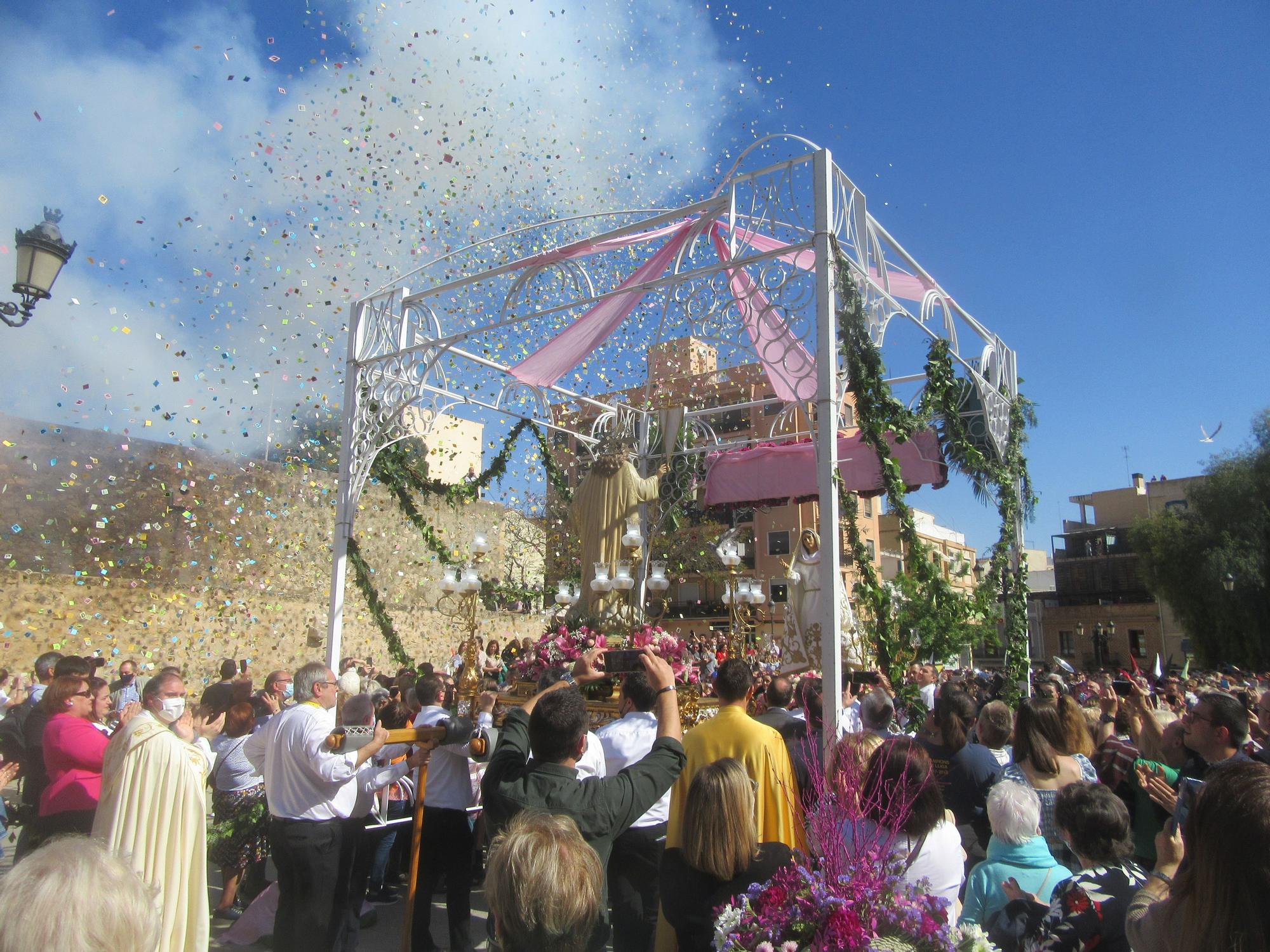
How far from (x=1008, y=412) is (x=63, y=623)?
1446 cm

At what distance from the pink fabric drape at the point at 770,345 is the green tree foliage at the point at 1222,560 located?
26286mm

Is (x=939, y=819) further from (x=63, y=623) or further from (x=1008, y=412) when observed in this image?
(x=63, y=623)

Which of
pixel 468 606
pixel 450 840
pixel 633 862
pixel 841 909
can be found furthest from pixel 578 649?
pixel 841 909

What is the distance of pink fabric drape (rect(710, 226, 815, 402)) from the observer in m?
8.26

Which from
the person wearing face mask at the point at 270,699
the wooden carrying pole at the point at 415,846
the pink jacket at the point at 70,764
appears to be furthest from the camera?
the person wearing face mask at the point at 270,699

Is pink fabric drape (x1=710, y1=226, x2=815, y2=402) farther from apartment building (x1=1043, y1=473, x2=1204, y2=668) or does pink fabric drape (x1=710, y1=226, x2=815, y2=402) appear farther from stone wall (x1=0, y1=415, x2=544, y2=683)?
apartment building (x1=1043, y1=473, x2=1204, y2=668)

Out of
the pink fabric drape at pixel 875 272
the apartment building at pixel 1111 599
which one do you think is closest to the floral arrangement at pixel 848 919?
the pink fabric drape at pixel 875 272

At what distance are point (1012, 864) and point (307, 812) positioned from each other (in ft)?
10.7

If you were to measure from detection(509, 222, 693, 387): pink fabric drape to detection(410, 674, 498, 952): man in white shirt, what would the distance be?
5.87 meters

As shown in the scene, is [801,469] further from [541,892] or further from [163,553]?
[163,553]

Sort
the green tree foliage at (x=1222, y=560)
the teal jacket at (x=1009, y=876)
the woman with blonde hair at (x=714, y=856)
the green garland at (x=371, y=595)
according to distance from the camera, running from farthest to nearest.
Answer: the green tree foliage at (x=1222, y=560)
the green garland at (x=371, y=595)
the teal jacket at (x=1009, y=876)
the woman with blonde hair at (x=714, y=856)

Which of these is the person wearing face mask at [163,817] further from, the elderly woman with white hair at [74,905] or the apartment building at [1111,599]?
the apartment building at [1111,599]

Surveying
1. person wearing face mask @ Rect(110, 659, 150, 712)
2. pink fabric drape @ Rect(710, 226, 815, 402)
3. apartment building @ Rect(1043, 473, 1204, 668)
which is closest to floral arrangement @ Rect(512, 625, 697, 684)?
pink fabric drape @ Rect(710, 226, 815, 402)

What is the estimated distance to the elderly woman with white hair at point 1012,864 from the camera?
272cm
